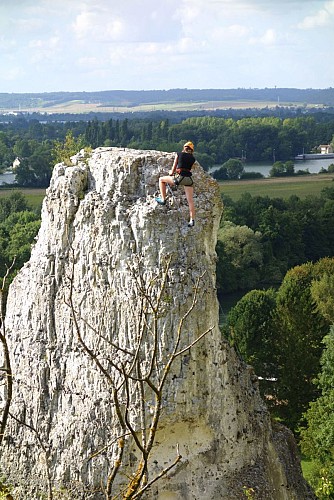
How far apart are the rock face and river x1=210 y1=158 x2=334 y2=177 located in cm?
11269

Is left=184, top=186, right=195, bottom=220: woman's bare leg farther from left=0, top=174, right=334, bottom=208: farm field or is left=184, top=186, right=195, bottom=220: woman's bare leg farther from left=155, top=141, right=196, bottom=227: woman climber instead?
left=0, top=174, right=334, bottom=208: farm field

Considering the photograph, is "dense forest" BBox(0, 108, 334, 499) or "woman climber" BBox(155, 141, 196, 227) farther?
"dense forest" BBox(0, 108, 334, 499)

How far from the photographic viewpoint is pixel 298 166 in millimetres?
150125

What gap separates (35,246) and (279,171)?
11630cm

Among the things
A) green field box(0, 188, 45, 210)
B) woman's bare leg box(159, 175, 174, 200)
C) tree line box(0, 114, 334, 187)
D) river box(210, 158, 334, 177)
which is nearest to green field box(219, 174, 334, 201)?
tree line box(0, 114, 334, 187)

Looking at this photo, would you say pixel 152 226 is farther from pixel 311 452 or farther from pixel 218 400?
pixel 311 452

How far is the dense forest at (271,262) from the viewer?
3528cm

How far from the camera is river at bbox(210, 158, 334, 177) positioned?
138 m

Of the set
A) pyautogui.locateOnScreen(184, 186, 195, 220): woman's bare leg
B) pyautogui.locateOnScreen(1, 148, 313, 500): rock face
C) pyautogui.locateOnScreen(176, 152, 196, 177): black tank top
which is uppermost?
pyautogui.locateOnScreen(176, 152, 196, 177): black tank top

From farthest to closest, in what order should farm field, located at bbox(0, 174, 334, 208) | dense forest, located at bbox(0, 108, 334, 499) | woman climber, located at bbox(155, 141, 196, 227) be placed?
farm field, located at bbox(0, 174, 334, 208)
dense forest, located at bbox(0, 108, 334, 499)
woman climber, located at bbox(155, 141, 196, 227)

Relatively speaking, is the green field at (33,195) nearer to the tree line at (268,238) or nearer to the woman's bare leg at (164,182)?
the tree line at (268,238)

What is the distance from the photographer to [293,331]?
3981cm

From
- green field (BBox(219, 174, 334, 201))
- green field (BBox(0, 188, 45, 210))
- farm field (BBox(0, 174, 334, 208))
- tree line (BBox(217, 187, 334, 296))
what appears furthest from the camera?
green field (BBox(219, 174, 334, 201))

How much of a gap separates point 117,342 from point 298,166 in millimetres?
137173
